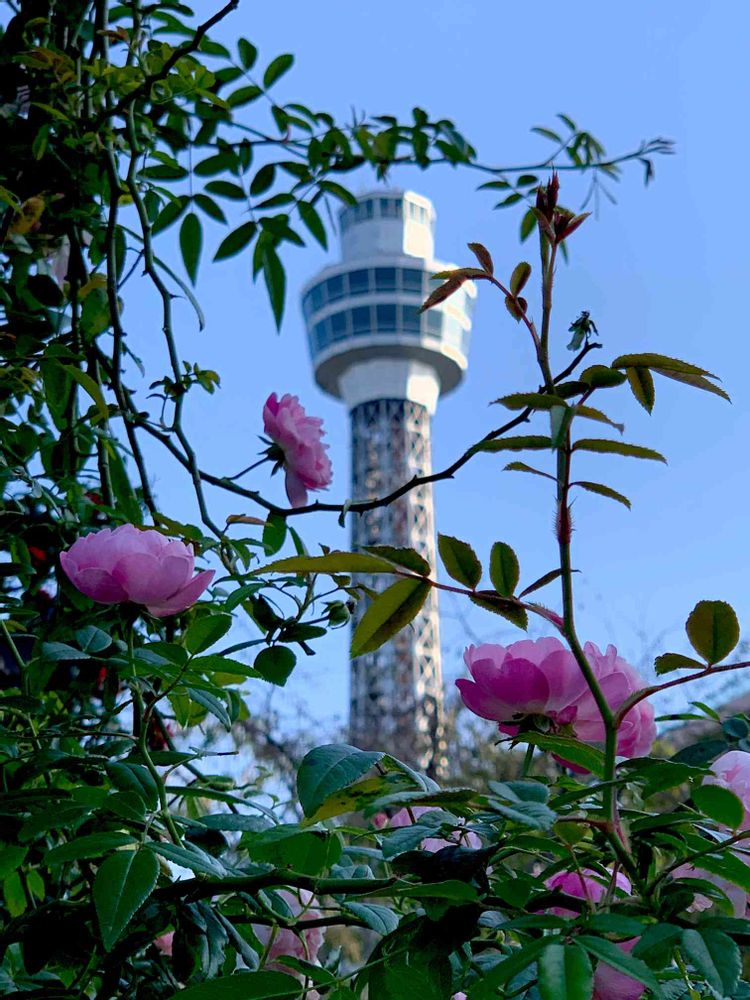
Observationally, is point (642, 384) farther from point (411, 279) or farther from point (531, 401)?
point (411, 279)

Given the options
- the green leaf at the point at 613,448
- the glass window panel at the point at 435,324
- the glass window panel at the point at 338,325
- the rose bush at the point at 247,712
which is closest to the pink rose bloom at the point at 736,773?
the rose bush at the point at 247,712

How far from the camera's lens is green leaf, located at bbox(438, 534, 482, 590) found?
40 centimetres

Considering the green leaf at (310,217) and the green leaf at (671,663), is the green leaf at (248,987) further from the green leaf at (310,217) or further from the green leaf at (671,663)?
the green leaf at (310,217)

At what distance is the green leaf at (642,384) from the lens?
398mm

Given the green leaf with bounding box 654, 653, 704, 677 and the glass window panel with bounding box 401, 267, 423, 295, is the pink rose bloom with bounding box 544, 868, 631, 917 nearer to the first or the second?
the green leaf with bounding box 654, 653, 704, 677

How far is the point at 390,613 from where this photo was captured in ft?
1.26

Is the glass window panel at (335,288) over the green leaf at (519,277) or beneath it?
over

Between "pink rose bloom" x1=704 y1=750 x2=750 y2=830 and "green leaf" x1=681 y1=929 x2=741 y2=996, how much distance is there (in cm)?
15

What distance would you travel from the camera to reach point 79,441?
2.98 feet

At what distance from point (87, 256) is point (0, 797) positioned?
681 mm

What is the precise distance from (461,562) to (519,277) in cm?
11

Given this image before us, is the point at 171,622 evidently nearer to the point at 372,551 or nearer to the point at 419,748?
the point at 372,551

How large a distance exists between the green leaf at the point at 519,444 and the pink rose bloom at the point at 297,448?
0.44m

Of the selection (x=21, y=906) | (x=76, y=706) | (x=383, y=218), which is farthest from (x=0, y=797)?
(x=383, y=218)
